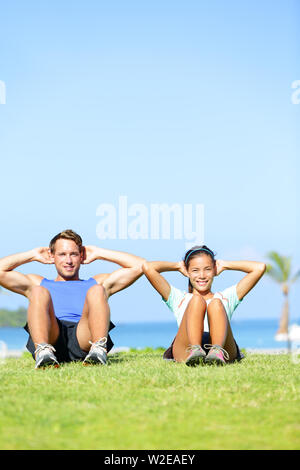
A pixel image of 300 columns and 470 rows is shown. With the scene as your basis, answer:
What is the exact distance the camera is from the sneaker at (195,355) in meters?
5.43

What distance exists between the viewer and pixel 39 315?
18.2ft

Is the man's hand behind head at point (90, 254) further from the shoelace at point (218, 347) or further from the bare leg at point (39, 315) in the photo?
the shoelace at point (218, 347)

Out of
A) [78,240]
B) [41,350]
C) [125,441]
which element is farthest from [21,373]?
[125,441]

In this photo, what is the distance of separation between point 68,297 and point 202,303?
153 cm

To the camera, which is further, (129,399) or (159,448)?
(129,399)

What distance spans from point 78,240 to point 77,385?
2.33 m

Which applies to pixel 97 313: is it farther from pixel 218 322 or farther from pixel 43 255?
pixel 43 255

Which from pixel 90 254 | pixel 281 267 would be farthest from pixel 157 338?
pixel 90 254

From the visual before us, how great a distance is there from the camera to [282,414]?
11.3ft

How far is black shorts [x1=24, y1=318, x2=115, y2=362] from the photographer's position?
600 cm

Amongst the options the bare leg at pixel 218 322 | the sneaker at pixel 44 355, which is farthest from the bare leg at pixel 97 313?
the bare leg at pixel 218 322

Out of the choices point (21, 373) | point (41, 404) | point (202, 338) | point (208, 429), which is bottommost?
point (208, 429)

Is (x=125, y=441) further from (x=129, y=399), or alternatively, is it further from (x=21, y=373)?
(x=21, y=373)
